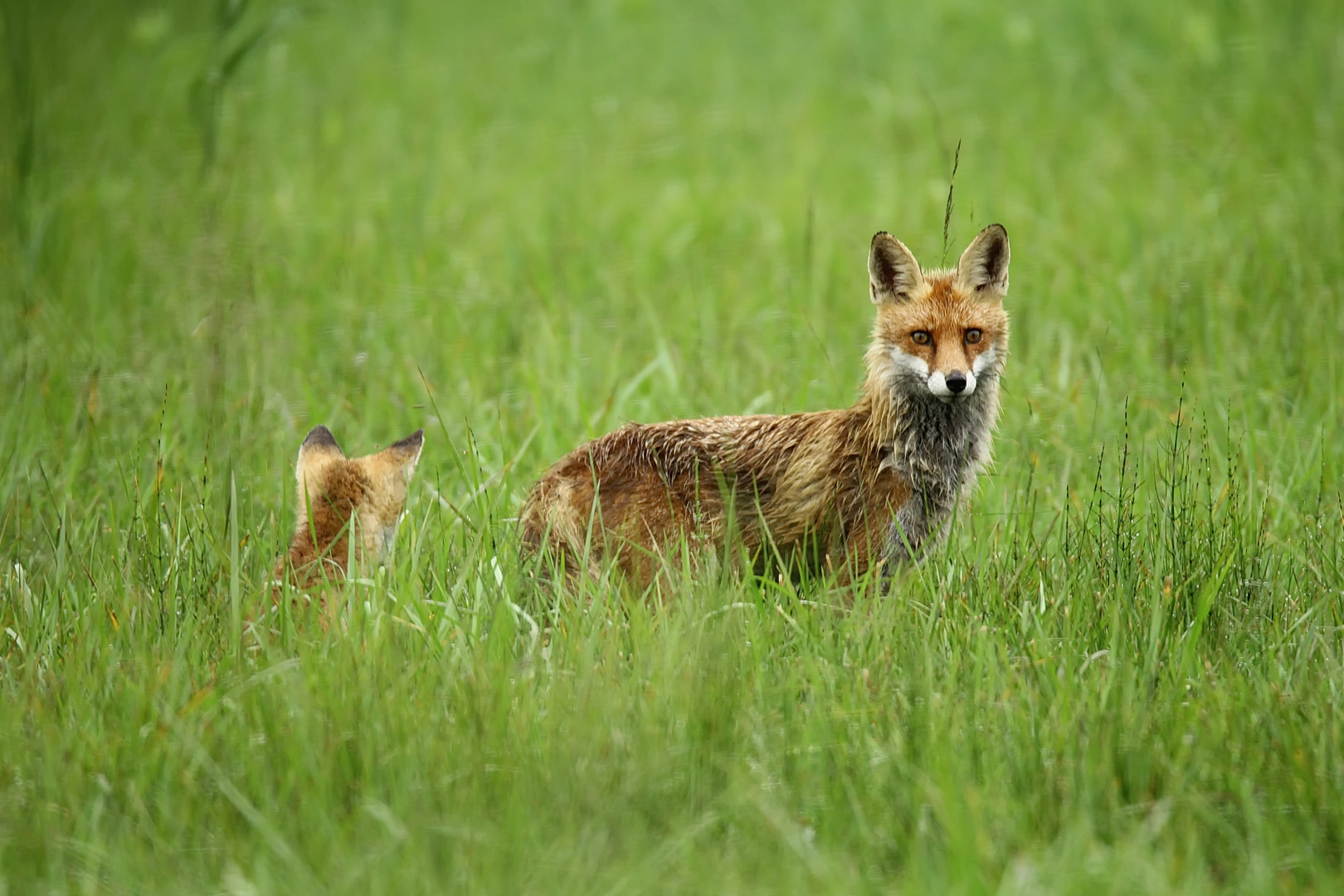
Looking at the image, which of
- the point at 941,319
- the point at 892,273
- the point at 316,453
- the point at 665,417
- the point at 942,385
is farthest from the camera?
the point at 665,417

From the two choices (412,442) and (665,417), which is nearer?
(412,442)

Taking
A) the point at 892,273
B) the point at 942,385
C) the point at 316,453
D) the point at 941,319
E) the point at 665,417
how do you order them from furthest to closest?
the point at 665,417, the point at 892,273, the point at 316,453, the point at 941,319, the point at 942,385

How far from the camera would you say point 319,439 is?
205 inches

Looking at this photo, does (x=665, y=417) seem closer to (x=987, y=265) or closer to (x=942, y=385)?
(x=987, y=265)

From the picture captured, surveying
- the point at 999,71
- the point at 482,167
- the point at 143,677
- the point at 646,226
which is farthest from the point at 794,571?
the point at 999,71

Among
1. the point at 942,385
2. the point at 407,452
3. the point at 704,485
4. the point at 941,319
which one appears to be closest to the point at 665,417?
the point at 704,485

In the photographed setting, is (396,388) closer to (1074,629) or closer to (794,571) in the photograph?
(794,571)

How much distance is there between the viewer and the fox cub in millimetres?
4867

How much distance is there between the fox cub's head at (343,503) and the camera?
4734mm

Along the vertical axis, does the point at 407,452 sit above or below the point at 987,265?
below

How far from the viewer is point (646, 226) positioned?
32.1 ft

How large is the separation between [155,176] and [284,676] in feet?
26.9

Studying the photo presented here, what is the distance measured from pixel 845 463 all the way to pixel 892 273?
79cm

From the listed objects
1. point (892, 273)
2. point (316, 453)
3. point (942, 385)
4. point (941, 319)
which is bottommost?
point (316, 453)
